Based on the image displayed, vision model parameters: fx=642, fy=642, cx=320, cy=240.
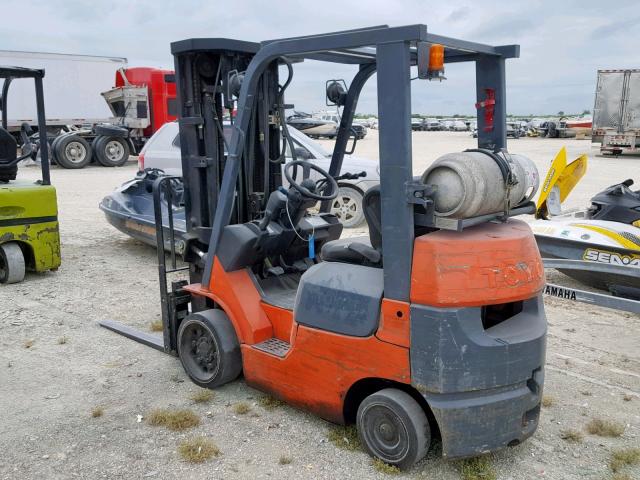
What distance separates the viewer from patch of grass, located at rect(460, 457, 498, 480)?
3.49 meters

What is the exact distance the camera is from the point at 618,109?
24.0 metres

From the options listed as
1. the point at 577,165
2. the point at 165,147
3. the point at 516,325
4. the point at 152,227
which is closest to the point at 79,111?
the point at 165,147

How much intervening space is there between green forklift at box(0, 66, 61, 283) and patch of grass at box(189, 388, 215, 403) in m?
3.86

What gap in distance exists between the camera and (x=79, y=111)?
25.9m

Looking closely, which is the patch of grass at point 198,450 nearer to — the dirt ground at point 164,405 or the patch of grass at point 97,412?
the dirt ground at point 164,405

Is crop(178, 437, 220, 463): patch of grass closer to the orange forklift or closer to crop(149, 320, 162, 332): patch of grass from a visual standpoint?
the orange forklift

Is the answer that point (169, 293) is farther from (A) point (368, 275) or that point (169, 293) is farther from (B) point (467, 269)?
(B) point (467, 269)

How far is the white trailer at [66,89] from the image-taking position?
2516 cm

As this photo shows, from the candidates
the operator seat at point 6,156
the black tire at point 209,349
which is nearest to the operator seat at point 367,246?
the black tire at point 209,349

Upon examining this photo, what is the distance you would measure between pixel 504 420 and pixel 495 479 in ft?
1.19

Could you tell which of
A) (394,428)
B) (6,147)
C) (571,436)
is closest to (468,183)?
(394,428)

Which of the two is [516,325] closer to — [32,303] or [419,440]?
[419,440]

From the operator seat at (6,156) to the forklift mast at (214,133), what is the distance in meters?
3.95

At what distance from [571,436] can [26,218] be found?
20.5 feet
